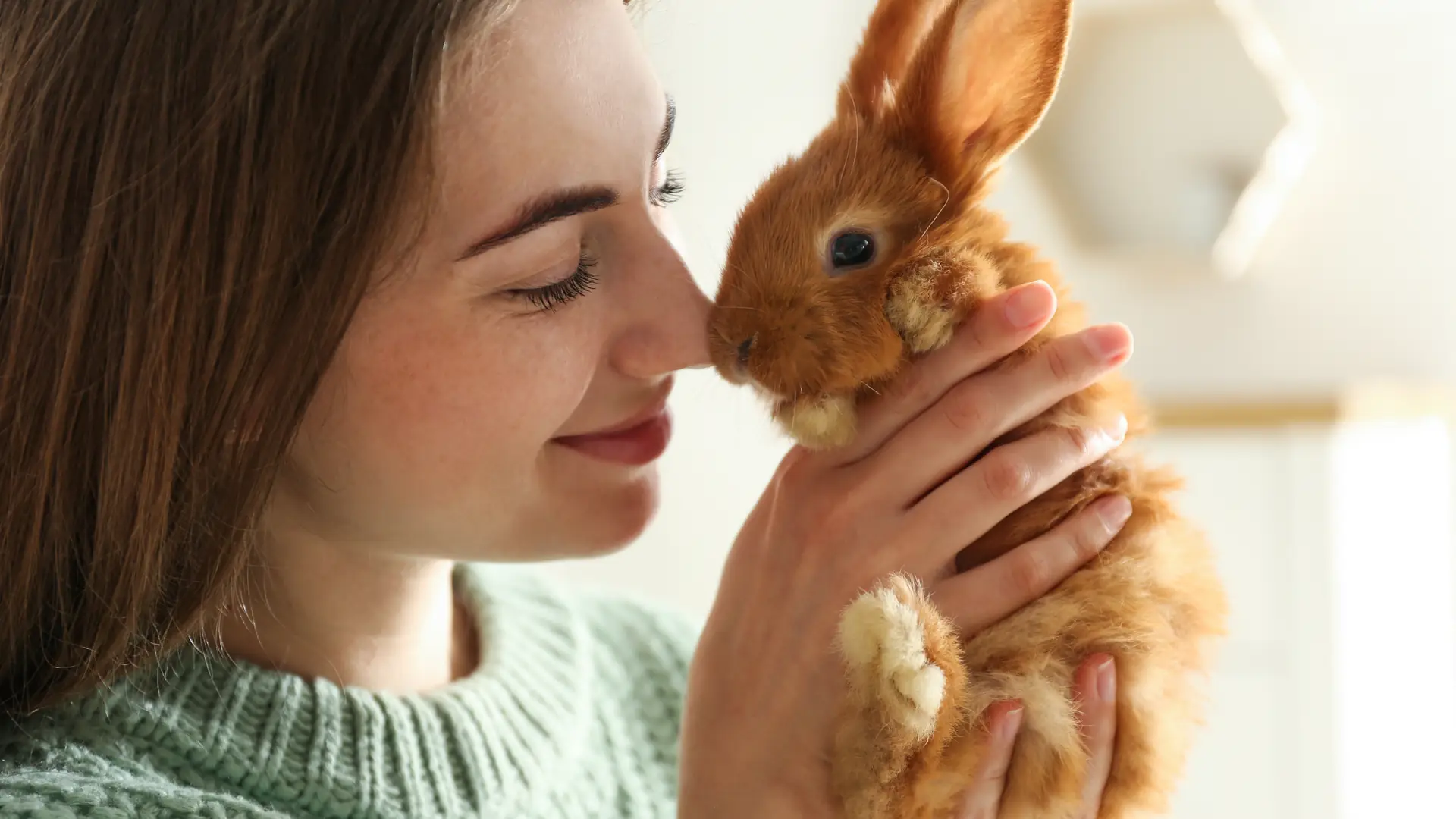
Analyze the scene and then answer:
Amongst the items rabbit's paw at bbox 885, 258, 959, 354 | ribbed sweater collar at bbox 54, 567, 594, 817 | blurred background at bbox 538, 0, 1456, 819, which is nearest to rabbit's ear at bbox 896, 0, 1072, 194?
rabbit's paw at bbox 885, 258, 959, 354

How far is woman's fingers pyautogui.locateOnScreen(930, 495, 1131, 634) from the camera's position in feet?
2.86

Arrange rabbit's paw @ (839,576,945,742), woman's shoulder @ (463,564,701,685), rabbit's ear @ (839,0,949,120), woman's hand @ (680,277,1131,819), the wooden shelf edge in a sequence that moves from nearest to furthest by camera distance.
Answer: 1. rabbit's paw @ (839,576,945,742)
2. woman's hand @ (680,277,1131,819)
3. rabbit's ear @ (839,0,949,120)
4. woman's shoulder @ (463,564,701,685)
5. the wooden shelf edge

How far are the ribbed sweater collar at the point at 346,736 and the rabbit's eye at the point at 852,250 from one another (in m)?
0.52

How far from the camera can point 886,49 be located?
99 cm

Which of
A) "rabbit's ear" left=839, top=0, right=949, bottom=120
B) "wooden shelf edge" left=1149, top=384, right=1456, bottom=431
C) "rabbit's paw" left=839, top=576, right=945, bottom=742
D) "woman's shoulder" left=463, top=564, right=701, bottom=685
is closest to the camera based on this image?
"rabbit's paw" left=839, top=576, right=945, bottom=742

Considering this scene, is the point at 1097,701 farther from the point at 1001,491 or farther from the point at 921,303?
the point at 921,303

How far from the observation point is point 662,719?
1.34 m

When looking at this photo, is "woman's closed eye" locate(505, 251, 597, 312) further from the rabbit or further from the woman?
the rabbit

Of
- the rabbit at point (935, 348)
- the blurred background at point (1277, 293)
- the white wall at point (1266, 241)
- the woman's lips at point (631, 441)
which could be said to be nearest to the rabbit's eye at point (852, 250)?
the rabbit at point (935, 348)

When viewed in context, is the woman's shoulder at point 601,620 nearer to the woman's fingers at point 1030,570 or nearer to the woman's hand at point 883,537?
the woman's hand at point 883,537

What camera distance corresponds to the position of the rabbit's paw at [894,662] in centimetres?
78

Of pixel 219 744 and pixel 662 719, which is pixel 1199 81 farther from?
pixel 219 744

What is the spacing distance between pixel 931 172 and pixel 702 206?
108 centimetres

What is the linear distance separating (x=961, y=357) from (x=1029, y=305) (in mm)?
62
